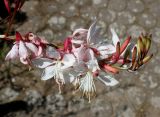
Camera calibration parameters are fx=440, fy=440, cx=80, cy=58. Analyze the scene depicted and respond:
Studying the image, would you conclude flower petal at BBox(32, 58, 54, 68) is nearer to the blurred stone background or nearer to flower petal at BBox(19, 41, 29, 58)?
flower petal at BBox(19, 41, 29, 58)

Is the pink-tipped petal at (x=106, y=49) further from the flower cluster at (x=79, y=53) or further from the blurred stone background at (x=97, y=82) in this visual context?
the blurred stone background at (x=97, y=82)

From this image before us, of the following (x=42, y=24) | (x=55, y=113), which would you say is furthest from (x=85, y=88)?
(x=42, y=24)

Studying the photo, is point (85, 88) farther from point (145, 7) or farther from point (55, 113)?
point (145, 7)

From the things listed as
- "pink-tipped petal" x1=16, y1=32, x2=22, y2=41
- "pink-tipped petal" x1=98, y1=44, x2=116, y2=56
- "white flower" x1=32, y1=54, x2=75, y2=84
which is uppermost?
"pink-tipped petal" x1=16, y1=32, x2=22, y2=41

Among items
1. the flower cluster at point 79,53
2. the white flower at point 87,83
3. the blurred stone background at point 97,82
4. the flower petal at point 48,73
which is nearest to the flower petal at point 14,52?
the flower cluster at point 79,53

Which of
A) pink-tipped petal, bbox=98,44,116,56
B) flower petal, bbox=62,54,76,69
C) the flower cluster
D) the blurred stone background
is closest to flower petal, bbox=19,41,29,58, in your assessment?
the flower cluster

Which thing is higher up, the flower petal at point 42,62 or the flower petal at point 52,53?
the flower petal at point 52,53

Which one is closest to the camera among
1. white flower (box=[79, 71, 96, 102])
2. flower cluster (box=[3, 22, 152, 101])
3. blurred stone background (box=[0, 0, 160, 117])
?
flower cluster (box=[3, 22, 152, 101])

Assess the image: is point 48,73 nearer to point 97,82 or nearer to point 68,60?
point 68,60
